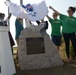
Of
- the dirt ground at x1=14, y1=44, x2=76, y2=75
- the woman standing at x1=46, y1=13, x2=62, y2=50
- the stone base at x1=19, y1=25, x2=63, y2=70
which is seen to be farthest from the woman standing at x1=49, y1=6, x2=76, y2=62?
the dirt ground at x1=14, y1=44, x2=76, y2=75

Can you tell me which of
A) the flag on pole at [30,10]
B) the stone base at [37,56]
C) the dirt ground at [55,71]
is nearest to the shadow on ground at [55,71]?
the dirt ground at [55,71]

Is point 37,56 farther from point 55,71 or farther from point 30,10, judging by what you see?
point 30,10

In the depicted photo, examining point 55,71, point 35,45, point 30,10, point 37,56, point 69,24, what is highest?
point 30,10

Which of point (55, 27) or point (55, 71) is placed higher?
point (55, 27)

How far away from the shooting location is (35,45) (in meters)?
9.52

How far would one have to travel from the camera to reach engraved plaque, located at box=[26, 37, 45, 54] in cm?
944

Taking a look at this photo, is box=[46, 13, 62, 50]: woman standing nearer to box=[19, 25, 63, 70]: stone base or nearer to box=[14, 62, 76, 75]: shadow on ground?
box=[19, 25, 63, 70]: stone base

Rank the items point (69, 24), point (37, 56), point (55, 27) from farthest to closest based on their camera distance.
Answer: point (55, 27) → point (69, 24) → point (37, 56)

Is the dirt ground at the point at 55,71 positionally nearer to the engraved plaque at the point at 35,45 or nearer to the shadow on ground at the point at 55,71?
the shadow on ground at the point at 55,71

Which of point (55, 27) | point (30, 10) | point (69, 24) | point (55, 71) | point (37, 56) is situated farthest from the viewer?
point (55, 27)

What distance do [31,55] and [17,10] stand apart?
1.71 m

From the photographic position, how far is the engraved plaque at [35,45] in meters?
9.44

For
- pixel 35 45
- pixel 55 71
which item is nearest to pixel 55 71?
pixel 55 71

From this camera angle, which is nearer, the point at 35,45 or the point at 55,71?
the point at 55,71
